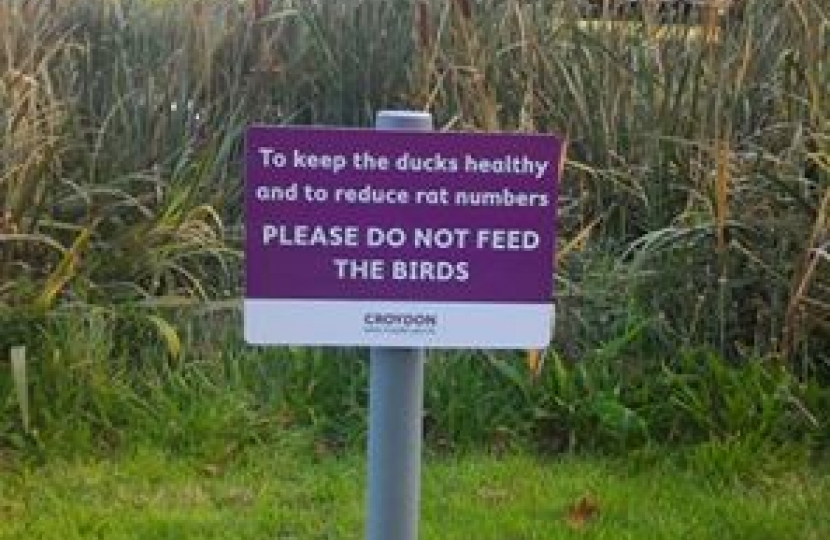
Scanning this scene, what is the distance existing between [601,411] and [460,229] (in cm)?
211

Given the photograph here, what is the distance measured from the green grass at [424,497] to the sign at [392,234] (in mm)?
1463

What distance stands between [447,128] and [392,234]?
116 inches

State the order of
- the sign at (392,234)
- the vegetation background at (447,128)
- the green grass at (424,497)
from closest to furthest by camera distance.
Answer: the sign at (392,234)
the green grass at (424,497)
the vegetation background at (447,128)

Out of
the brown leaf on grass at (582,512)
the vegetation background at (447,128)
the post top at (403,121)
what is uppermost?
the post top at (403,121)

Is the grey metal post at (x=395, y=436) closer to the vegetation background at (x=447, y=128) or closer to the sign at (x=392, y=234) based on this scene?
the sign at (x=392, y=234)

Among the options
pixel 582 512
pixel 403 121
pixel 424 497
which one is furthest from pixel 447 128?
pixel 403 121

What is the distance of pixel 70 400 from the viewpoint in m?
5.06

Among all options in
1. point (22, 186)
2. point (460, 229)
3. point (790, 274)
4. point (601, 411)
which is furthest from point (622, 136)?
point (460, 229)

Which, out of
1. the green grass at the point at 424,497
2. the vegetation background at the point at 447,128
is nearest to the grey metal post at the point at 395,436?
the green grass at the point at 424,497

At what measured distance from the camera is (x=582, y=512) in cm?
465

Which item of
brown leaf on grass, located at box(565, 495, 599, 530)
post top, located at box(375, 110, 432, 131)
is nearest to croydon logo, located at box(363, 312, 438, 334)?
post top, located at box(375, 110, 432, 131)

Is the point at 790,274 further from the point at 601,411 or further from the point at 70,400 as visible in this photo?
the point at 70,400

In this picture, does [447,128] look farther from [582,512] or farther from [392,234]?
[392,234]

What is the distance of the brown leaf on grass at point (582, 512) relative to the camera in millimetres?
4586
